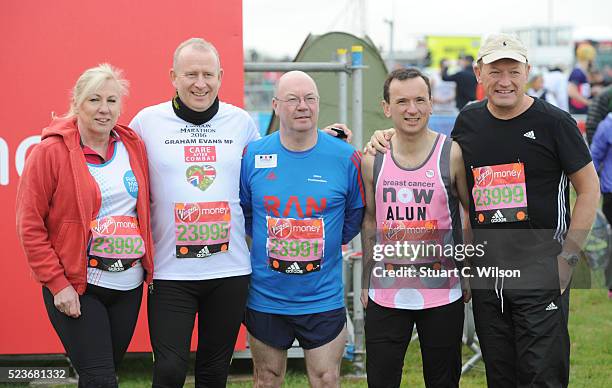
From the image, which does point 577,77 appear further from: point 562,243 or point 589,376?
point 562,243

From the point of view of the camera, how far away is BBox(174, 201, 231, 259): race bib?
3.87 meters

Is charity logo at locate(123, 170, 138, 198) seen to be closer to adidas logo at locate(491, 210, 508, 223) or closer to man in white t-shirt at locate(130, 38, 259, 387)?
man in white t-shirt at locate(130, 38, 259, 387)

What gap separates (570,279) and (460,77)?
10.6 meters

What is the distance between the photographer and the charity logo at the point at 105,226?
3627 millimetres

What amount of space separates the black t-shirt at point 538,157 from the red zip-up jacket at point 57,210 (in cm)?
170

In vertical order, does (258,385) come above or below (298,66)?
below

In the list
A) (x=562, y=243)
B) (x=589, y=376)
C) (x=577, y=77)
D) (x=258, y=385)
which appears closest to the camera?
(x=562, y=243)

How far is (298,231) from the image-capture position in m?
3.86

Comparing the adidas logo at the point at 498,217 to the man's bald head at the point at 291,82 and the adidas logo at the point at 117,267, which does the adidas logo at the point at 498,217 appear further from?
the adidas logo at the point at 117,267

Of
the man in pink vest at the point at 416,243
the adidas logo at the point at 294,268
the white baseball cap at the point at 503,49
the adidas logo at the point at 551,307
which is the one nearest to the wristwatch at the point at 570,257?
the adidas logo at the point at 551,307

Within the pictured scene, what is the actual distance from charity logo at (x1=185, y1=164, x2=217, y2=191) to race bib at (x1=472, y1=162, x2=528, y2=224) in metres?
1.20

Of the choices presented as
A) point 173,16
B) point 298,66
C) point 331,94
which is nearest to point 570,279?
point 298,66

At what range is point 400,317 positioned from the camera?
3820 mm

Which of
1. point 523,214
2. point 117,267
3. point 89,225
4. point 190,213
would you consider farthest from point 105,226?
point 523,214
